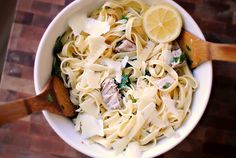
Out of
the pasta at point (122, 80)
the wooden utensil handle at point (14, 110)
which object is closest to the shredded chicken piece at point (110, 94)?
the pasta at point (122, 80)

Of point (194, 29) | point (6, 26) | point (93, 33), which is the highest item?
point (194, 29)

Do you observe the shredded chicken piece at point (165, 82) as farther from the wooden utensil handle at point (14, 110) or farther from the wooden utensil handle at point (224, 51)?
the wooden utensil handle at point (14, 110)

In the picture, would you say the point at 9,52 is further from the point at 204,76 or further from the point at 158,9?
the point at 204,76

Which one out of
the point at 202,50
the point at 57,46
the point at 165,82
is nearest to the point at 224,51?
the point at 202,50

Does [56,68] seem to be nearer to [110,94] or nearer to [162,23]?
[110,94]

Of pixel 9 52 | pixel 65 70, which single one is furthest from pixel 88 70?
pixel 9 52

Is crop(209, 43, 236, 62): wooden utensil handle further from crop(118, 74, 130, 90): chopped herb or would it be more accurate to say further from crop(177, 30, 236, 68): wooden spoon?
crop(118, 74, 130, 90): chopped herb

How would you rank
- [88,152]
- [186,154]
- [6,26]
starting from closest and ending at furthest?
1. [88,152]
2. [186,154]
3. [6,26]
